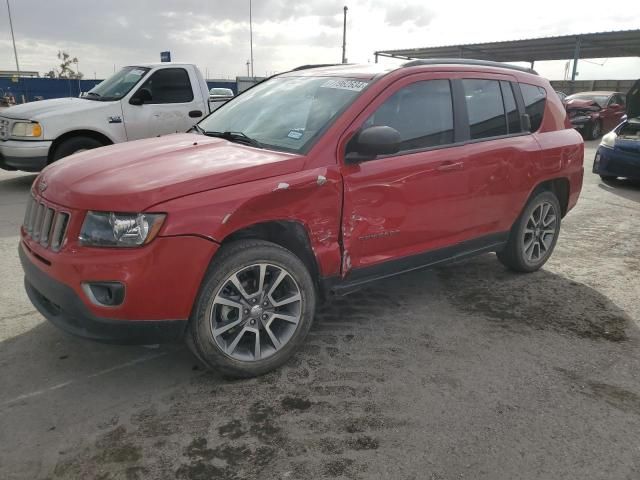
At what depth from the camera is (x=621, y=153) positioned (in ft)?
29.5

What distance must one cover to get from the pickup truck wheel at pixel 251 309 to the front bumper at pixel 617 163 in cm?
802

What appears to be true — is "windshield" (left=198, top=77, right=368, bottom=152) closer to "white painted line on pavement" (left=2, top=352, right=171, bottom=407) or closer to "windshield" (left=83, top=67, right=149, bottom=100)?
"white painted line on pavement" (left=2, top=352, right=171, bottom=407)

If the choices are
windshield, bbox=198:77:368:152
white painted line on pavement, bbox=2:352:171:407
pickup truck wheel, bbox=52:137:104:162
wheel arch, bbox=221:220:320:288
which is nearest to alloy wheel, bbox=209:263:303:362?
wheel arch, bbox=221:220:320:288

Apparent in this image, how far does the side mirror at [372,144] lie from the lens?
3047 mm

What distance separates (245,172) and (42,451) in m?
1.66

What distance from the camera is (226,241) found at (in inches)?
112

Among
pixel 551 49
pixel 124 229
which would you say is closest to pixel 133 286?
pixel 124 229

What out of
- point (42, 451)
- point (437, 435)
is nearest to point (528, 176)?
point (437, 435)

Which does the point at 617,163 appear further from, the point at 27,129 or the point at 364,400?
the point at 27,129

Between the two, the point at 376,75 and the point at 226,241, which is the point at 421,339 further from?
the point at 376,75

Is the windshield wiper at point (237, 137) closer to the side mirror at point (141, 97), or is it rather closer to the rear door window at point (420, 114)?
the rear door window at point (420, 114)

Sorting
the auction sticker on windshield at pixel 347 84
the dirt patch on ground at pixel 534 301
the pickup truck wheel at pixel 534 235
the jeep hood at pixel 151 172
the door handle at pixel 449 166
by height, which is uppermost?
the auction sticker on windshield at pixel 347 84

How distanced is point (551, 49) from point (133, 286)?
33.6 metres

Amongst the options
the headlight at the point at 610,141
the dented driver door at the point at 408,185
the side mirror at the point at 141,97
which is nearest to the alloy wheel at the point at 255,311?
the dented driver door at the point at 408,185
